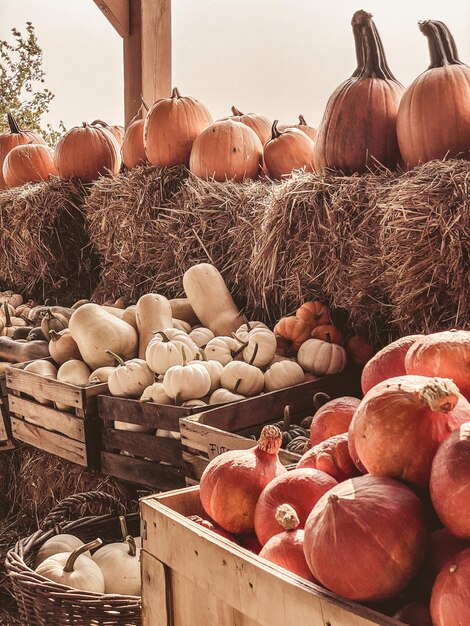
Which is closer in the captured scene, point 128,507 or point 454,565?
point 454,565

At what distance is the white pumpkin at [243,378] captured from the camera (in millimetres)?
2488

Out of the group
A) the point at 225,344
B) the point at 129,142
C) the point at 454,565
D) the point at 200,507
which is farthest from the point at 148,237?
the point at 454,565

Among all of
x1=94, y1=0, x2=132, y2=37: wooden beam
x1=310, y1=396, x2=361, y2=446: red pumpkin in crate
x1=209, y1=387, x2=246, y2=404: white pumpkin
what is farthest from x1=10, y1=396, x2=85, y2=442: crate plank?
x1=94, y1=0, x2=132, y2=37: wooden beam

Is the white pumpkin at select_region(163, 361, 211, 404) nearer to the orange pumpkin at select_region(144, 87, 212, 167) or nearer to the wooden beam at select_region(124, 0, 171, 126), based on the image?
the orange pumpkin at select_region(144, 87, 212, 167)

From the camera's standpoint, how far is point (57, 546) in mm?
2238

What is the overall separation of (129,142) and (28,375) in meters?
1.72

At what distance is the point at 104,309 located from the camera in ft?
10.2

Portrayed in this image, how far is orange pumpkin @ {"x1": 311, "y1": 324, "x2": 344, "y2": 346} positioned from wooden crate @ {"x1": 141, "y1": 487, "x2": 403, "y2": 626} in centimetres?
136

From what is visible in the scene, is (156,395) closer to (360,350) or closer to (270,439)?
(360,350)

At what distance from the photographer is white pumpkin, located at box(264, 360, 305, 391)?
2.53m

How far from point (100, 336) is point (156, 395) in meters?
0.55

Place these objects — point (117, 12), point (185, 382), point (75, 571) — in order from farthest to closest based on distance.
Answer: point (117, 12)
point (185, 382)
point (75, 571)

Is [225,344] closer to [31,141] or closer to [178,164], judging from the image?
[178,164]

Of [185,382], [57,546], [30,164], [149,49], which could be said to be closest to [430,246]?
[185,382]
